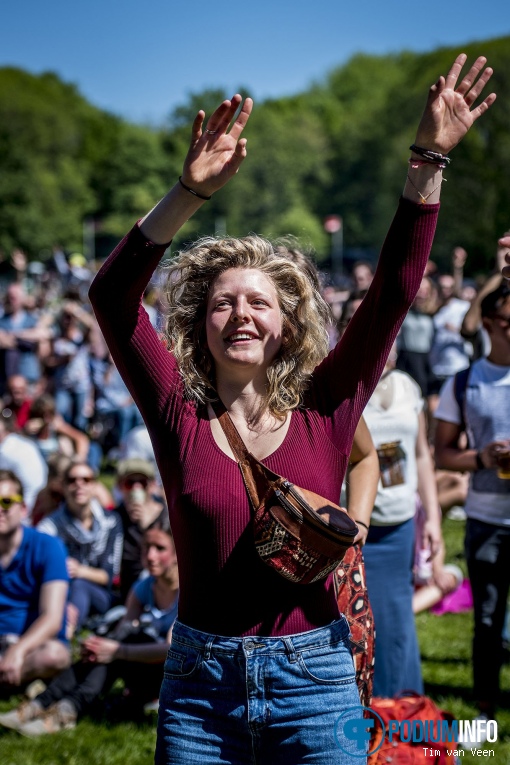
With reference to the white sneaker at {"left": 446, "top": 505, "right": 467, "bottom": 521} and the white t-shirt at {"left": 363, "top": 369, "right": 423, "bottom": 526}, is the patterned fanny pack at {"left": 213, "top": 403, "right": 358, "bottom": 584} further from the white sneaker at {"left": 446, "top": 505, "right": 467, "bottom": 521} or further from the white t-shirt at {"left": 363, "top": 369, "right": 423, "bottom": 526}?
the white sneaker at {"left": 446, "top": 505, "right": 467, "bottom": 521}

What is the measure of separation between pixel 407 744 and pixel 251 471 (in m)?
1.48

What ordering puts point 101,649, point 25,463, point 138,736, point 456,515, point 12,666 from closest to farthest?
1. point 138,736
2. point 101,649
3. point 12,666
4. point 25,463
5. point 456,515

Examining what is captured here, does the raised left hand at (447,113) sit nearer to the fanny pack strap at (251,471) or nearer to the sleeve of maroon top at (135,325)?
the sleeve of maroon top at (135,325)

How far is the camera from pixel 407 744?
10.4ft

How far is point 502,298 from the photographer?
169 inches

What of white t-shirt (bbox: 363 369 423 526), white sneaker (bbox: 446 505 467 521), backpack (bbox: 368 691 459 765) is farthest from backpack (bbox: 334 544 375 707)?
white sneaker (bbox: 446 505 467 521)

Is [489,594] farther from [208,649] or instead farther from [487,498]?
[208,649]

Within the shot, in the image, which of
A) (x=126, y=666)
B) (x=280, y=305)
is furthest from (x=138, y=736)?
(x=280, y=305)

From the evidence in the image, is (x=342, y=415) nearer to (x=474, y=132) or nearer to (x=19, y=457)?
(x=19, y=457)

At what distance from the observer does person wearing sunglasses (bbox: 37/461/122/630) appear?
21.1ft

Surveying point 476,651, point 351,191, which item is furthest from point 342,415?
point 351,191

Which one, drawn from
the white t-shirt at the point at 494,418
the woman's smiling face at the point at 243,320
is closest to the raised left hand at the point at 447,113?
the woman's smiling face at the point at 243,320

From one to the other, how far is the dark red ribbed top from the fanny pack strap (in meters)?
0.02

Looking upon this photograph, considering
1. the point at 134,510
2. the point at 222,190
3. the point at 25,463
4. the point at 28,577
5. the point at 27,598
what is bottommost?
the point at 27,598
